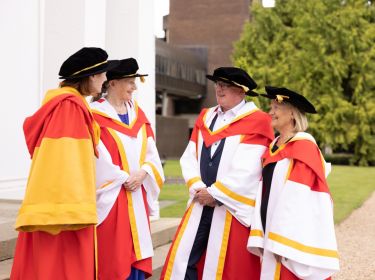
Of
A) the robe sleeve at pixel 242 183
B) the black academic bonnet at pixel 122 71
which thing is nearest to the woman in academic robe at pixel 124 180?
the black academic bonnet at pixel 122 71

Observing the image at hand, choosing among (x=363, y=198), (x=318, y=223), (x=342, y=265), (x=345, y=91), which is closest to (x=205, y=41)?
(x=345, y=91)

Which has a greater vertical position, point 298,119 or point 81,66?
point 81,66

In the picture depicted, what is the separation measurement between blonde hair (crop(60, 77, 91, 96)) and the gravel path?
4.71 m

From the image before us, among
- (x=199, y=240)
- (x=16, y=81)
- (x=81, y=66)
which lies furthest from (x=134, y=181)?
(x=16, y=81)

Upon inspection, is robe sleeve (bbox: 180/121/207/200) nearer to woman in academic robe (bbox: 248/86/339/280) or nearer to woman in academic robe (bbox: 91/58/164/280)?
woman in academic robe (bbox: 91/58/164/280)

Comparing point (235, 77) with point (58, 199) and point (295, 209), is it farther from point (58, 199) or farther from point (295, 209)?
point (58, 199)

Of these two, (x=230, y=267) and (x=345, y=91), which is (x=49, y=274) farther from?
(x=345, y=91)

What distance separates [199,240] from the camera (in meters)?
4.87

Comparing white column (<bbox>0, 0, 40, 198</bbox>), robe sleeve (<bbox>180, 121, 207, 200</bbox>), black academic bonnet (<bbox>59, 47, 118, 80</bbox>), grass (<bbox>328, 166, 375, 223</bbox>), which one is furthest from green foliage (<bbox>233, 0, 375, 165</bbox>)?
black academic bonnet (<bbox>59, 47, 118, 80</bbox>)

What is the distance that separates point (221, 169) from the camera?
4.80m

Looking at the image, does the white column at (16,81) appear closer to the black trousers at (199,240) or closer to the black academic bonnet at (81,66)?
the black trousers at (199,240)

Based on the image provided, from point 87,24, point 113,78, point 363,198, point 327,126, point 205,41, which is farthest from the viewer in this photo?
point 205,41

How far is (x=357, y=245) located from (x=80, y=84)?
6.78 m

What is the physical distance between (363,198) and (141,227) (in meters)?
12.3
